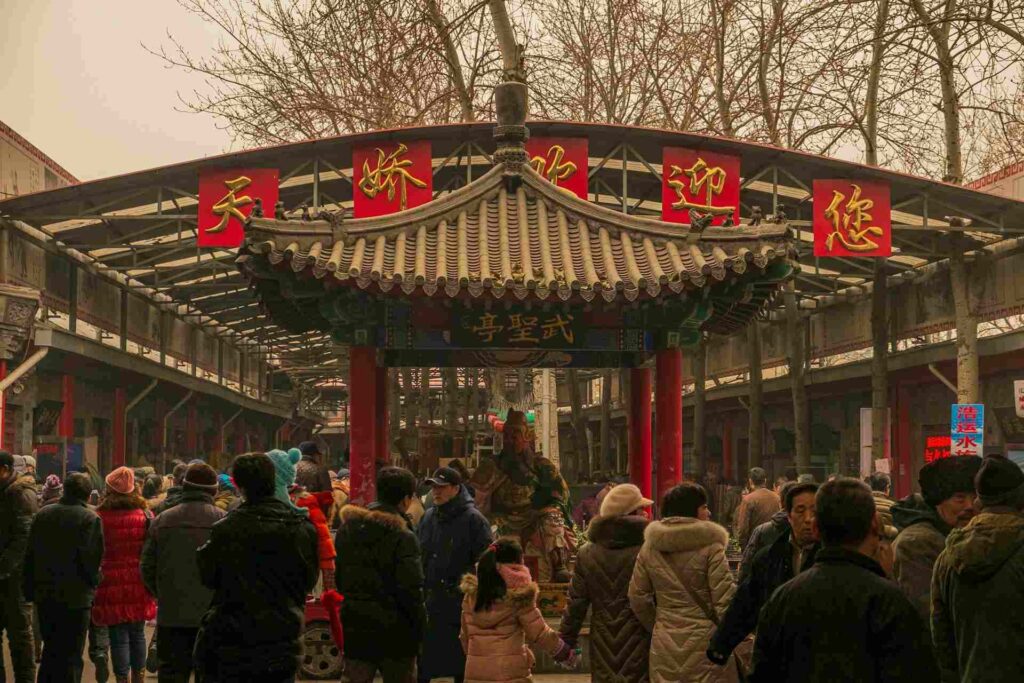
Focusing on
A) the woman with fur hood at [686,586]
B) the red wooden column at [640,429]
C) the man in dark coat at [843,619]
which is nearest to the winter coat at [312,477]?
the red wooden column at [640,429]

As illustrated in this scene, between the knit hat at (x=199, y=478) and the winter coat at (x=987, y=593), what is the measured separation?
457 cm

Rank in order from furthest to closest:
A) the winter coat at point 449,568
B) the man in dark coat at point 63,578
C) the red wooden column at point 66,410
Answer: the red wooden column at point 66,410 → the man in dark coat at point 63,578 → the winter coat at point 449,568

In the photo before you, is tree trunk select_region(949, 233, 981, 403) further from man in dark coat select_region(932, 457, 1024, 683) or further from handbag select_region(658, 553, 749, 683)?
man in dark coat select_region(932, 457, 1024, 683)

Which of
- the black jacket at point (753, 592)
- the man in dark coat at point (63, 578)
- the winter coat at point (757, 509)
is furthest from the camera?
the winter coat at point (757, 509)

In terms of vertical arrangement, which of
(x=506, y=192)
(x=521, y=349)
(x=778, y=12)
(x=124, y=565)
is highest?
(x=778, y=12)

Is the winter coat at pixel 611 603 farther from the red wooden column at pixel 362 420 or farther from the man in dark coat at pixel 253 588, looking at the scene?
the red wooden column at pixel 362 420

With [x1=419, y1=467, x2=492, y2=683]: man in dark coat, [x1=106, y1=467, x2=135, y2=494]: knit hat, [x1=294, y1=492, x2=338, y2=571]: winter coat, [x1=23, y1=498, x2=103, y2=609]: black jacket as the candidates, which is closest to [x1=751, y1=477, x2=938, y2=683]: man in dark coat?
[x1=294, y1=492, x2=338, y2=571]: winter coat

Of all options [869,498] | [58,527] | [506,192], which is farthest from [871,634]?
[506,192]

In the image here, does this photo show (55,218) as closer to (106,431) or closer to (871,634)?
(106,431)

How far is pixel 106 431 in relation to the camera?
95.5 ft

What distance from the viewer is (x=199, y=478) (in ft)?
28.1

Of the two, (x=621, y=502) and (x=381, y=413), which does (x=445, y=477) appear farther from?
(x=381, y=413)

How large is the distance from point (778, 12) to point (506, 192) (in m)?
15.8

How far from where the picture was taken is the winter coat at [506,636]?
25.5 ft
